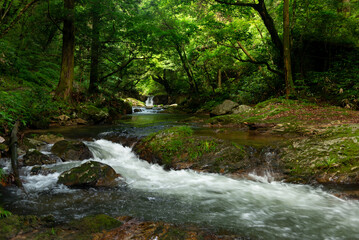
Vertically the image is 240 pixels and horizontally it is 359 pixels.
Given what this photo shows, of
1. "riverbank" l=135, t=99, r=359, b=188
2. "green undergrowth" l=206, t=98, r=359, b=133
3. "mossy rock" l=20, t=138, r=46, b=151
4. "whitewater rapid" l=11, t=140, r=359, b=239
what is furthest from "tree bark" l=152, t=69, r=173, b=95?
"whitewater rapid" l=11, t=140, r=359, b=239

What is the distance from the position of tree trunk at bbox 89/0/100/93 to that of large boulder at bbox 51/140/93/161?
7676 millimetres

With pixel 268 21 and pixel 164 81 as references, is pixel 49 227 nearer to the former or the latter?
pixel 268 21

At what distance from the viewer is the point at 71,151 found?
236 inches

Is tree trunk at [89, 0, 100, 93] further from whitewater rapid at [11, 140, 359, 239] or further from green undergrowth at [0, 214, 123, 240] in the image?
green undergrowth at [0, 214, 123, 240]

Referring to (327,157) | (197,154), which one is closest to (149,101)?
(197,154)

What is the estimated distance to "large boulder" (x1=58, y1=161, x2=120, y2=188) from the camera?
425 centimetres

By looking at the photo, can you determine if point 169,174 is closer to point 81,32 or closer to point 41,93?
point 41,93

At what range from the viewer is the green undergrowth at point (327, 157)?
4.28 m

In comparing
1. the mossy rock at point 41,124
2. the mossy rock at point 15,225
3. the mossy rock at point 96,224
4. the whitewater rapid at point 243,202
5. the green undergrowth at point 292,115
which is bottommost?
the whitewater rapid at point 243,202

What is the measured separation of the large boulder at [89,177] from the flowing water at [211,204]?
17 cm

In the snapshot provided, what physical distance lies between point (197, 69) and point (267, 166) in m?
18.0

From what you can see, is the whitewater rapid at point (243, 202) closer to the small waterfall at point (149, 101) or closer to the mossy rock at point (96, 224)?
the mossy rock at point (96, 224)

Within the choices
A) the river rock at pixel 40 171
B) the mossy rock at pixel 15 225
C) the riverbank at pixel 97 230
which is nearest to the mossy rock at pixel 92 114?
the river rock at pixel 40 171

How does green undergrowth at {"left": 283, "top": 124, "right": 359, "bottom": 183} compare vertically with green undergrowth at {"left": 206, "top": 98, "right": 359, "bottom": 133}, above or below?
below
